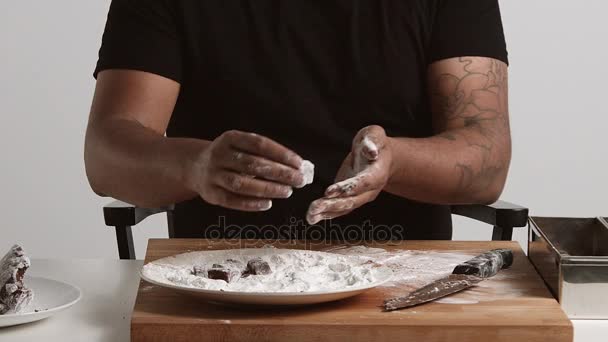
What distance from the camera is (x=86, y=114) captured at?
347 cm

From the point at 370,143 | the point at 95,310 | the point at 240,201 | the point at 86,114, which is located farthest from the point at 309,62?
the point at 86,114

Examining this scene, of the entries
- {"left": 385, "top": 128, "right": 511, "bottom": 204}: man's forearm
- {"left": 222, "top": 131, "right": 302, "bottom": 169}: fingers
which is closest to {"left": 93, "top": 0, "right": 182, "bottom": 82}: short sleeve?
{"left": 385, "top": 128, "right": 511, "bottom": 204}: man's forearm

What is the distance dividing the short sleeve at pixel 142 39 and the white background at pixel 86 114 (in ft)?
5.00

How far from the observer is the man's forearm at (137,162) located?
1529 millimetres

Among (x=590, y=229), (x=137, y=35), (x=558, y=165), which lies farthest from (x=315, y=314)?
(x=558, y=165)

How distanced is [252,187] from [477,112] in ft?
2.38

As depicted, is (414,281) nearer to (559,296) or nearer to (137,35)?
(559,296)

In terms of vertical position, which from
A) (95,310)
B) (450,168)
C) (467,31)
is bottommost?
(95,310)

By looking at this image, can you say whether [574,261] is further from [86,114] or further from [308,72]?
[86,114]

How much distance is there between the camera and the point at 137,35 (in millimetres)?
1899

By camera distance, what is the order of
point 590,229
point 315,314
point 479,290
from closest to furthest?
point 315,314 < point 479,290 < point 590,229

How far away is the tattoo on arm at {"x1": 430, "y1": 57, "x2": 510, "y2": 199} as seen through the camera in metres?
1.84

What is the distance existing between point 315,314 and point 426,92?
874mm

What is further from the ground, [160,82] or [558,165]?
[160,82]
